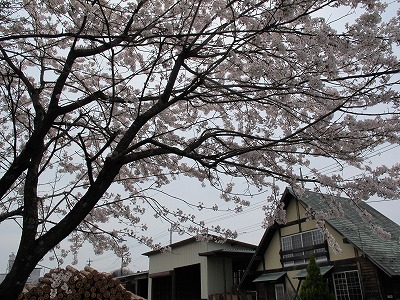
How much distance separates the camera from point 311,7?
144 inches

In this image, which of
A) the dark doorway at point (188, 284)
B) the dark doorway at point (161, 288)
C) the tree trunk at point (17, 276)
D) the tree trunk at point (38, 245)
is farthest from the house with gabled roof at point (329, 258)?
the dark doorway at point (161, 288)

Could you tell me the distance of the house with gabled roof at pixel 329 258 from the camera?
1122 cm

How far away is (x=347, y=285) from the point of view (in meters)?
12.1

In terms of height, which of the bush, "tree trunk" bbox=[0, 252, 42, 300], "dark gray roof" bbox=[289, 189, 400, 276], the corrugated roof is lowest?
"tree trunk" bbox=[0, 252, 42, 300]

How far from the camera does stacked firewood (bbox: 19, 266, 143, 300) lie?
701cm

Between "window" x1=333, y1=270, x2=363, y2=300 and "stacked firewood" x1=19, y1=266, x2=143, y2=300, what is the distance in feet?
25.1

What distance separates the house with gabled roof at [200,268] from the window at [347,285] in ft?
13.6

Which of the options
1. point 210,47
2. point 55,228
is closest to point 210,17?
point 210,47

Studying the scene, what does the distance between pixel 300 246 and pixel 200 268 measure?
17.8ft

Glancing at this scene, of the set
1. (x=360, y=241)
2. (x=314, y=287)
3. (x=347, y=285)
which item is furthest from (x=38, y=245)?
(x=347, y=285)

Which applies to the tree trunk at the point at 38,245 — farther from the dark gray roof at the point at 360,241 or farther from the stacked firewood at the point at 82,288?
the dark gray roof at the point at 360,241

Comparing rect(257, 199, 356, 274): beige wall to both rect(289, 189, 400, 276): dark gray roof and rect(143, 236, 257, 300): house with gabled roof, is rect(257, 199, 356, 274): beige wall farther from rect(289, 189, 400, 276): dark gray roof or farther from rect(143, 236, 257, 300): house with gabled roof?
rect(143, 236, 257, 300): house with gabled roof

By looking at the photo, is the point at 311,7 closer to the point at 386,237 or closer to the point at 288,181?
the point at 288,181

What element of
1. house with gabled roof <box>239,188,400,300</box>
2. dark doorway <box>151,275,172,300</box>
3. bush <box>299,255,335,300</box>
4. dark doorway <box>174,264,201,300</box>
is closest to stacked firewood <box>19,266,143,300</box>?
house with gabled roof <box>239,188,400,300</box>
